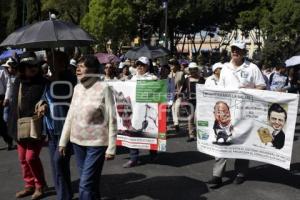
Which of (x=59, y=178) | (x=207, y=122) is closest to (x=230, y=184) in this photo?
(x=207, y=122)

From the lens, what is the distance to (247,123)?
6.68 m

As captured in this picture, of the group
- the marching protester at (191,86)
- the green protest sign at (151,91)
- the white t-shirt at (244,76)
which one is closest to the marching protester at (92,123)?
the white t-shirt at (244,76)

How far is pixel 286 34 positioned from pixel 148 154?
2912cm

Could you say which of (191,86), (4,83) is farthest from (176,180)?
(191,86)

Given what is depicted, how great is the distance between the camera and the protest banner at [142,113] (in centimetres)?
774

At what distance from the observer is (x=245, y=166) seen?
6.95 meters

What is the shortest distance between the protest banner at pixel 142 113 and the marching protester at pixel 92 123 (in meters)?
2.44

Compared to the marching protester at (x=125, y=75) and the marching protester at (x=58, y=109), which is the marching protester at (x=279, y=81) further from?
the marching protester at (x=58, y=109)

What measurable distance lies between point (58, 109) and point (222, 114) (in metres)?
2.14

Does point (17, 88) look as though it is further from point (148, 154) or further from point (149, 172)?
point (148, 154)

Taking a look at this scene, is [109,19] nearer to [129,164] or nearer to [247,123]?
[129,164]

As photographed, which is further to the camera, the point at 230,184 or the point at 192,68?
the point at 192,68

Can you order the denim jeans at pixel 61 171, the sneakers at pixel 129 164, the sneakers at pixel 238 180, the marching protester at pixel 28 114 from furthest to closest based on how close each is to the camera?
the sneakers at pixel 129 164
the sneakers at pixel 238 180
the marching protester at pixel 28 114
the denim jeans at pixel 61 171

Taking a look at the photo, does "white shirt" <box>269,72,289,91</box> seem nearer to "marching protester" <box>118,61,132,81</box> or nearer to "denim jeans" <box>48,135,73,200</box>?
"marching protester" <box>118,61,132,81</box>
